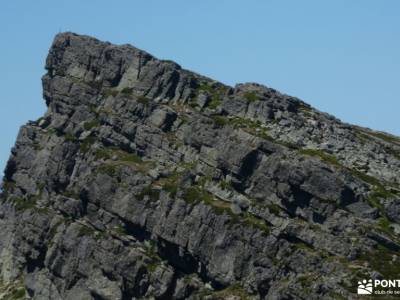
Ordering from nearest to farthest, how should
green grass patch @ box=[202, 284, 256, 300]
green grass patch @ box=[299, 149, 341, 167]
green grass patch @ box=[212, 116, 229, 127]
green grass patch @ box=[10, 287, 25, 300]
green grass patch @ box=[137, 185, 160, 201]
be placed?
green grass patch @ box=[202, 284, 256, 300], green grass patch @ box=[299, 149, 341, 167], green grass patch @ box=[137, 185, 160, 201], green grass patch @ box=[212, 116, 229, 127], green grass patch @ box=[10, 287, 25, 300]

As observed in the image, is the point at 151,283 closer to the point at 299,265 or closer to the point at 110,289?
the point at 110,289

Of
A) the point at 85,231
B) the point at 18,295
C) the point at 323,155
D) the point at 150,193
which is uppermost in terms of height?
the point at 323,155

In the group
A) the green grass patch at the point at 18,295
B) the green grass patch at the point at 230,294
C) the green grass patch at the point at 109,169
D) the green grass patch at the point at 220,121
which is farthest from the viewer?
the green grass patch at the point at 18,295

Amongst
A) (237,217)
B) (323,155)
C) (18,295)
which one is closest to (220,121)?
(323,155)

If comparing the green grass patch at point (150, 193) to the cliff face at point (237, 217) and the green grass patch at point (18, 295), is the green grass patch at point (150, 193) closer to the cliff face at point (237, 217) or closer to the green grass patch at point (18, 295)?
the cliff face at point (237, 217)

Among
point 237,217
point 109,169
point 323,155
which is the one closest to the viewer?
point 237,217

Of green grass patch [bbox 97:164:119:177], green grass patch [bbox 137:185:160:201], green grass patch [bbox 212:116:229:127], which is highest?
green grass patch [bbox 212:116:229:127]

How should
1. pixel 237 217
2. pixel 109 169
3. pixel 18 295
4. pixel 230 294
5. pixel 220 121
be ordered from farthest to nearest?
pixel 18 295 → pixel 109 169 → pixel 220 121 → pixel 237 217 → pixel 230 294

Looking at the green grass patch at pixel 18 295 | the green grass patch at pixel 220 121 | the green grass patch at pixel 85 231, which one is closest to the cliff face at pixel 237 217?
the green grass patch at pixel 18 295

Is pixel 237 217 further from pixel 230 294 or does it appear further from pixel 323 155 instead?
pixel 323 155

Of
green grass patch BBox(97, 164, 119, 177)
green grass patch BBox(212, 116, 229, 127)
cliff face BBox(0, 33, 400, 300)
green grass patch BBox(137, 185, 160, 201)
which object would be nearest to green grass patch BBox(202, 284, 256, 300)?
cliff face BBox(0, 33, 400, 300)

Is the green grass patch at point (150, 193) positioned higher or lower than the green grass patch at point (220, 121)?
lower

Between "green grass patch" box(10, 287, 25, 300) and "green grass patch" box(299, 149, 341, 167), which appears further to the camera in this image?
"green grass patch" box(10, 287, 25, 300)

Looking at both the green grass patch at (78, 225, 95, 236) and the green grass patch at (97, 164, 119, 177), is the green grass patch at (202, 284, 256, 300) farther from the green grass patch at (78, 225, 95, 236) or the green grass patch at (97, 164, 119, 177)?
the green grass patch at (97, 164, 119, 177)
